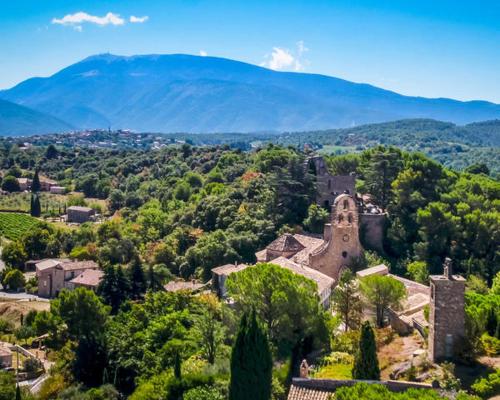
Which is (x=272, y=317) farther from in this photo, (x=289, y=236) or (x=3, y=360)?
(x=3, y=360)

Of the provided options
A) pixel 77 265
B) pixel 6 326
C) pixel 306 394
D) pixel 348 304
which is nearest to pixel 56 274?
pixel 77 265

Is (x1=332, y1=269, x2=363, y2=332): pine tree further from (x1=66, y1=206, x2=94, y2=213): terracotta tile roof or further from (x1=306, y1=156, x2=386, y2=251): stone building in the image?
(x1=66, y1=206, x2=94, y2=213): terracotta tile roof

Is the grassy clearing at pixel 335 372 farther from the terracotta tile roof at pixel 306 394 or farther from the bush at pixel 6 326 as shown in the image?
the bush at pixel 6 326

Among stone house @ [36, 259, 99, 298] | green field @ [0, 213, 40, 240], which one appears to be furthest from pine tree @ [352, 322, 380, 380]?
green field @ [0, 213, 40, 240]

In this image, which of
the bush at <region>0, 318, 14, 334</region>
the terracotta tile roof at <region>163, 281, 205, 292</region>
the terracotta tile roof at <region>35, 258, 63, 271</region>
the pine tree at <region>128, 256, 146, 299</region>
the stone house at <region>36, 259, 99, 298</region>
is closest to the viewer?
the terracotta tile roof at <region>163, 281, 205, 292</region>

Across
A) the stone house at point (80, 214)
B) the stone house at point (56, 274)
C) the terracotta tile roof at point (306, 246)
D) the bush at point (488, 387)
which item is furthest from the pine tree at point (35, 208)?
the bush at point (488, 387)

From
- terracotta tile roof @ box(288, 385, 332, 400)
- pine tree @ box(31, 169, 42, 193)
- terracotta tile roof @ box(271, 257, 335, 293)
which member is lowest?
pine tree @ box(31, 169, 42, 193)

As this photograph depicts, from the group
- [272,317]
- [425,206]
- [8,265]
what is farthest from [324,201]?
[8,265]

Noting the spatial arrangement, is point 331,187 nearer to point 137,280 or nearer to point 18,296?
point 137,280
